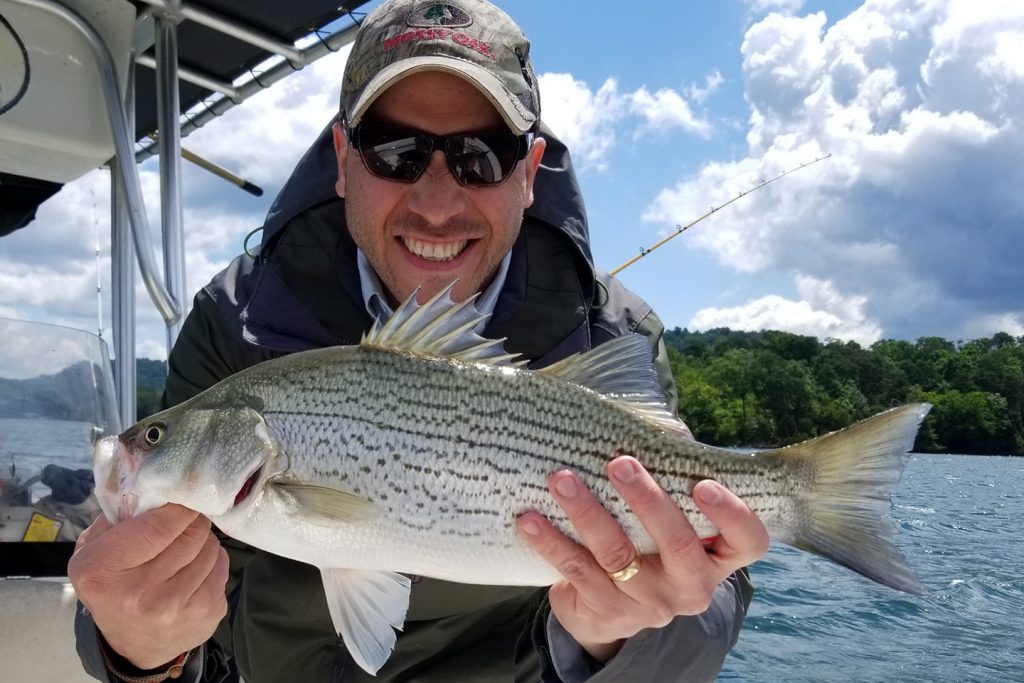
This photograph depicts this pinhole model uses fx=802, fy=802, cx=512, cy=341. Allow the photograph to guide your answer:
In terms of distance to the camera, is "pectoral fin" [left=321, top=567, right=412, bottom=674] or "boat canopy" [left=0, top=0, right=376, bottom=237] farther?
Result: "boat canopy" [left=0, top=0, right=376, bottom=237]

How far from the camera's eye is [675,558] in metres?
2.17

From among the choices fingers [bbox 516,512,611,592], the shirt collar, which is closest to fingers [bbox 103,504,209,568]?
fingers [bbox 516,512,611,592]

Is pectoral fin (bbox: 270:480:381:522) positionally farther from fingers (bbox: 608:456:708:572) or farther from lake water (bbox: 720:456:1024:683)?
lake water (bbox: 720:456:1024:683)

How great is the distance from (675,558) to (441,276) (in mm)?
1383

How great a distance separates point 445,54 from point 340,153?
0.69 metres

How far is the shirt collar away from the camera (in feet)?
10.3

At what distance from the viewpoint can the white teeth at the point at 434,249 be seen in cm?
297

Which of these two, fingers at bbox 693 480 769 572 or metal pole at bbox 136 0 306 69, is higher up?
metal pole at bbox 136 0 306 69

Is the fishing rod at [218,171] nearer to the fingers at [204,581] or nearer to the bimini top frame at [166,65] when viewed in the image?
the bimini top frame at [166,65]

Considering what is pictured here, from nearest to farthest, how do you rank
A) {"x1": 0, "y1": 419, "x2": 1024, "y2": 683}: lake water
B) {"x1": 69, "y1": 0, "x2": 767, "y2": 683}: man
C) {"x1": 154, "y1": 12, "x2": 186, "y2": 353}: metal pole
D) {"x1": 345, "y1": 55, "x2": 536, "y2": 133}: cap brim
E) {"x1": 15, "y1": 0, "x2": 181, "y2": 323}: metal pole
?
{"x1": 69, "y1": 0, "x2": 767, "y2": 683}: man
{"x1": 345, "y1": 55, "x2": 536, "y2": 133}: cap brim
{"x1": 15, "y1": 0, "x2": 181, "y2": 323}: metal pole
{"x1": 154, "y1": 12, "x2": 186, "y2": 353}: metal pole
{"x1": 0, "y1": 419, "x2": 1024, "y2": 683}: lake water

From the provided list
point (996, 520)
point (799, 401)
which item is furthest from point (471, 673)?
point (799, 401)

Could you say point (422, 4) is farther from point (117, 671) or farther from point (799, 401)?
point (799, 401)

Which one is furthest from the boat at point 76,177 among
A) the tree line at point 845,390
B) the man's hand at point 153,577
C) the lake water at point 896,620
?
the tree line at point 845,390

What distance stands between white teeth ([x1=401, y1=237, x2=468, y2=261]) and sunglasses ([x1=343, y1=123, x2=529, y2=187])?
23cm
